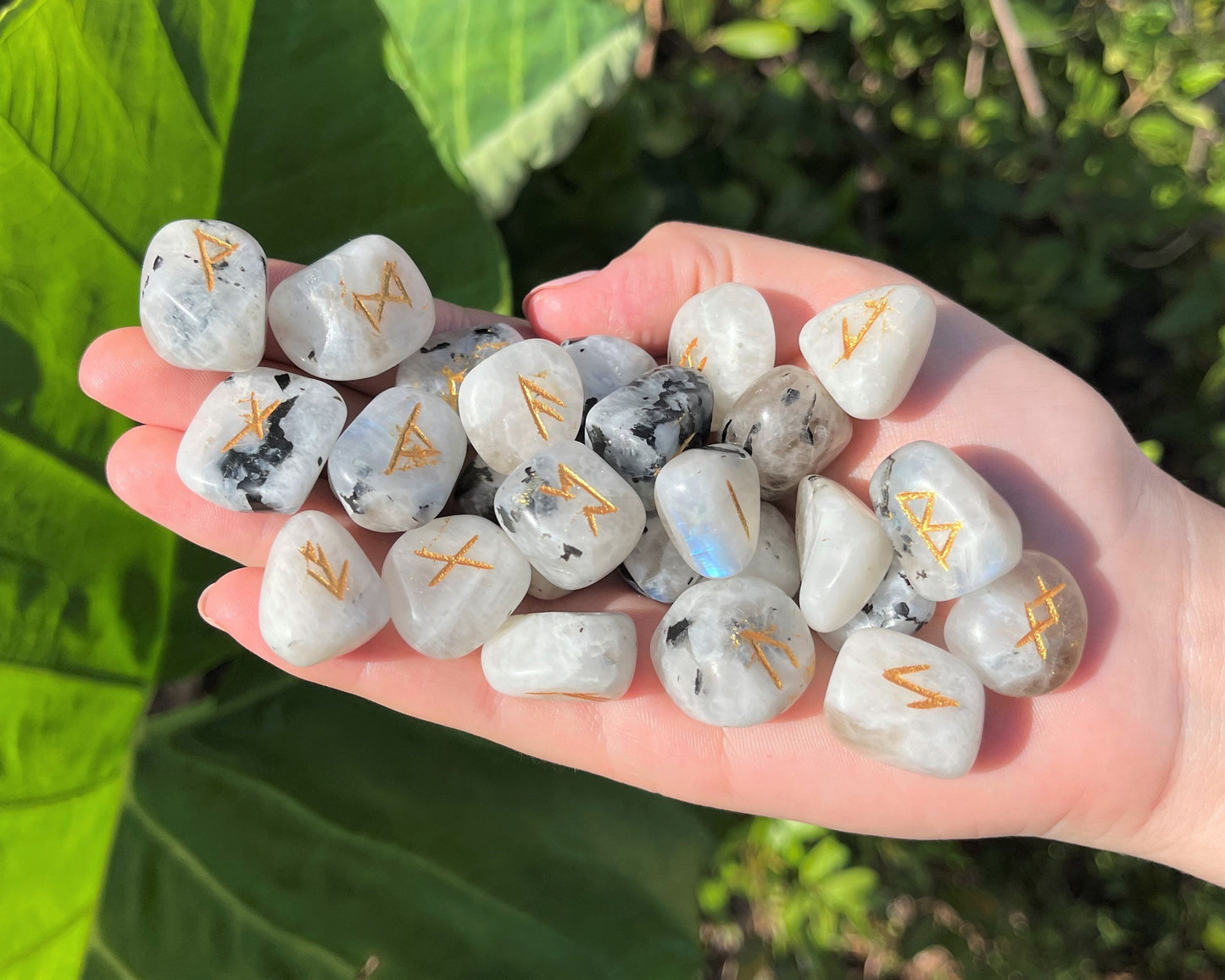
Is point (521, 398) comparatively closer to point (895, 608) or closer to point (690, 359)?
point (690, 359)

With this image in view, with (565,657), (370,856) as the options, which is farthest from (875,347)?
(370,856)

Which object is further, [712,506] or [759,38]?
[759,38]

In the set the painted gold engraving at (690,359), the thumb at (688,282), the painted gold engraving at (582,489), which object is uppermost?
the thumb at (688,282)

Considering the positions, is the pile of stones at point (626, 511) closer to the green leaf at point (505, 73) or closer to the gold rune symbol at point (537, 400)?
the gold rune symbol at point (537, 400)

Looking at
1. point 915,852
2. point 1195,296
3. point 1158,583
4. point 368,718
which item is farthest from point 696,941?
point 1195,296

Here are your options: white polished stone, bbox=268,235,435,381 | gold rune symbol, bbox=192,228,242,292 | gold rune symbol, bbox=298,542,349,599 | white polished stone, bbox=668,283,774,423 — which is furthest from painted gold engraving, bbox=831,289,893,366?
gold rune symbol, bbox=192,228,242,292

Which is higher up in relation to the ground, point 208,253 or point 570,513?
point 208,253

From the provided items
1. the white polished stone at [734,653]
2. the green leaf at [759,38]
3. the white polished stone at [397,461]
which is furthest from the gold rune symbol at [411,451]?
the green leaf at [759,38]
